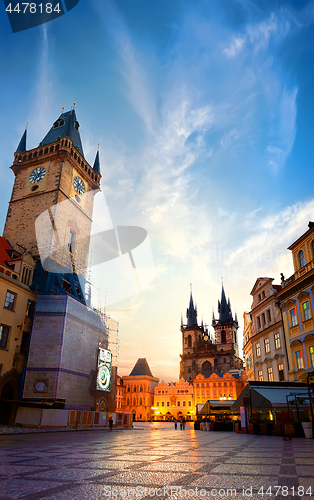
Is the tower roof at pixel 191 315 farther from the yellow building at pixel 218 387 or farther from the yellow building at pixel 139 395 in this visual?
the yellow building at pixel 218 387

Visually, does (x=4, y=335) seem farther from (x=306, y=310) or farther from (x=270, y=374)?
(x=306, y=310)

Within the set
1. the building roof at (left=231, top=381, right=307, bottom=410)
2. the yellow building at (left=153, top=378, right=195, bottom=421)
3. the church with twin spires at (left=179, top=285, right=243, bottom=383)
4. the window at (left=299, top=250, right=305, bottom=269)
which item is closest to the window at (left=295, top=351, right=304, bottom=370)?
the building roof at (left=231, top=381, right=307, bottom=410)

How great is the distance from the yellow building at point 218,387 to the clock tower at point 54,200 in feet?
214

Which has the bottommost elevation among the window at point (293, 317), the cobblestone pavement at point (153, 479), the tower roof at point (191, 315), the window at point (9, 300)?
the cobblestone pavement at point (153, 479)

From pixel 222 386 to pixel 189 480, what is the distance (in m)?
95.9

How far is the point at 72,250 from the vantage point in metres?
43.4

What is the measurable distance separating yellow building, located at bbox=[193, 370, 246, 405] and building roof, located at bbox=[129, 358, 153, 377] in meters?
16.1

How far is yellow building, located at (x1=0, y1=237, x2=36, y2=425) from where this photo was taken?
2847 centimetres

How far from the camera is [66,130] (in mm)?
47969

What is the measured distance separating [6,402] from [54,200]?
22635mm

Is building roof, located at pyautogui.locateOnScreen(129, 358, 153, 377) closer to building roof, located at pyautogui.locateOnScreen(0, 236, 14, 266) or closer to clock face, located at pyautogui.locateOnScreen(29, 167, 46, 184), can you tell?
building roof, located at pyautogui.locateOnScreen(0, 236, 14, 266)

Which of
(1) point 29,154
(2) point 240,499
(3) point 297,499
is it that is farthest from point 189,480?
(1) point 29,154

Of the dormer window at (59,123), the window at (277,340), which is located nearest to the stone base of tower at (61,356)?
the window at (277,340)

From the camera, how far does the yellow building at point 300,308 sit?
23000 mm
